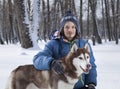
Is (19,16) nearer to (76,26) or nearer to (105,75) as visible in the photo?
(105,75)

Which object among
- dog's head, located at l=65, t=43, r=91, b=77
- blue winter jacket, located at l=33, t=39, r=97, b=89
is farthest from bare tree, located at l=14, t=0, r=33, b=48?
dog's head, located at l=65, t=43, r=91, b=77

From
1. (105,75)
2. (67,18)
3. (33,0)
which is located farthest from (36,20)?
(67,18)

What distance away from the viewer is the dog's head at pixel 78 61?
3.38 meters

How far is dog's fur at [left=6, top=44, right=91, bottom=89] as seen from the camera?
11.2ft

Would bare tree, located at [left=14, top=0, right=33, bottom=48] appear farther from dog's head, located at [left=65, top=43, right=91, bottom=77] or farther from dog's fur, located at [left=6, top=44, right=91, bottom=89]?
dog's head, located at [left=65, top=43, right=91, bottom=77]

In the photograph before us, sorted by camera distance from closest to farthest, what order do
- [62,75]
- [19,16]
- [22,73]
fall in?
[62,75], [22,73], [19,16]

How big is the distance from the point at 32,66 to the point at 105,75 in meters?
6.15

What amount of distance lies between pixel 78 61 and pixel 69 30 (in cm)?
64

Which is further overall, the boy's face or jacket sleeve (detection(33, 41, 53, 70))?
the boy's face

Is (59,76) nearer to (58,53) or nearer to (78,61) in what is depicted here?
(78,61)

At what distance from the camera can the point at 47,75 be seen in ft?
11.9

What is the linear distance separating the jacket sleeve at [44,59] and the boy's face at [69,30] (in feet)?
0.72

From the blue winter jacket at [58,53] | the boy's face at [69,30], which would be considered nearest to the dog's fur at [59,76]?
the blue winter jacket at [58,53]

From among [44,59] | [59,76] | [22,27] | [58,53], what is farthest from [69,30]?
[22,27]
